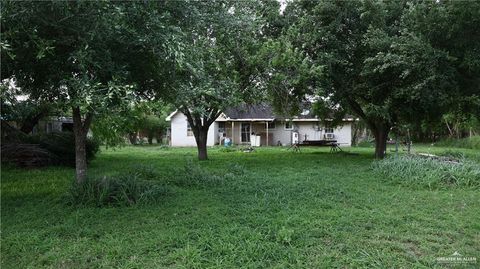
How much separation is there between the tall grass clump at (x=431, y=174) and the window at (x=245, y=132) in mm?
20968

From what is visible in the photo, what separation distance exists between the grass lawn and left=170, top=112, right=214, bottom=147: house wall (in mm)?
21664

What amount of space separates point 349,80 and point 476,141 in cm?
1782

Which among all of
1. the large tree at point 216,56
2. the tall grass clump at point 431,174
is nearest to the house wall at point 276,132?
the large tree at point 216,56

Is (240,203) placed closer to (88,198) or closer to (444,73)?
(88,198)

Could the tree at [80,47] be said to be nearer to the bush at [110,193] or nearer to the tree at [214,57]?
the tree at [214,57]

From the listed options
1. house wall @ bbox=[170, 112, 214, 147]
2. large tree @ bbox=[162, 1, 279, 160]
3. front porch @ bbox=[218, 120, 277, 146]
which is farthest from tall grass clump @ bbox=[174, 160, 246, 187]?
front porch @ bbox=[218, 120, 277, 146]

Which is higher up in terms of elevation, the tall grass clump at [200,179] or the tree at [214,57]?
the tree at [214,57]

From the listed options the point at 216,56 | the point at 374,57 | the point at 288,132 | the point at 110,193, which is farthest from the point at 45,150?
the point at 288,132

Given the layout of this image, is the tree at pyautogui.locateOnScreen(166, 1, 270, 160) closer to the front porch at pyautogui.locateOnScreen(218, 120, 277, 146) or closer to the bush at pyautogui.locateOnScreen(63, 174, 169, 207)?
the bush at pyautogui.locateOnScreen(63, 174, 169, 207)

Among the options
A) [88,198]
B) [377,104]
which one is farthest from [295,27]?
[88,198]

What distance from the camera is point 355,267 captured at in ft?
12.7

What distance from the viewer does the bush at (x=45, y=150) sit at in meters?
11.4

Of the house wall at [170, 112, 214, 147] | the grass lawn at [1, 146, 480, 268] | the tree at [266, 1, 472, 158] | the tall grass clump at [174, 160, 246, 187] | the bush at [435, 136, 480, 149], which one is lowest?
the grass lawn at [1, 146, 480, 268]

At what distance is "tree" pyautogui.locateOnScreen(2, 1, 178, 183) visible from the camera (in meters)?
4.20
